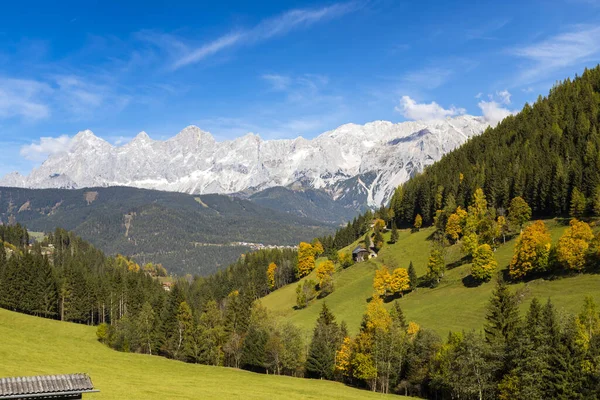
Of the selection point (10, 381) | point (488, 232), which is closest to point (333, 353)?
point (488, 232)

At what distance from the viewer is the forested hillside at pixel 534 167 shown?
4956 inches

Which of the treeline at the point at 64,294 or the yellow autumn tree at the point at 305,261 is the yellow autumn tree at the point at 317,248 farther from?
the treeline at the point at 64,294

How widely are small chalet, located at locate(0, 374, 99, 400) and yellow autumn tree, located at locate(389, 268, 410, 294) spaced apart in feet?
349

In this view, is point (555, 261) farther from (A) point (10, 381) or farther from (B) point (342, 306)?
(A) point (10, 381)

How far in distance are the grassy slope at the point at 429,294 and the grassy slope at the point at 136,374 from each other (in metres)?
30.5

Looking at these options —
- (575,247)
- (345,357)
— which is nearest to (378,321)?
(345,357)

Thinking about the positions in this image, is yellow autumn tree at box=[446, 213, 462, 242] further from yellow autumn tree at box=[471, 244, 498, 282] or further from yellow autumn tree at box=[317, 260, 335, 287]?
yellow autumn tree at box=[317, 260, 335, 287]

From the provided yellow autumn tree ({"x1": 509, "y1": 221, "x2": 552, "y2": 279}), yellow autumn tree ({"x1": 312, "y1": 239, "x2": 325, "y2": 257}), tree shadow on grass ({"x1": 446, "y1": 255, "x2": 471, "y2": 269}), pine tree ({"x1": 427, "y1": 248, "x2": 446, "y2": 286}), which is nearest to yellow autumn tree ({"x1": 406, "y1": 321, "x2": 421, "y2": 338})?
yellow autumn tree ({"x1": 509, "y1": 221, "x2": 552, "y2": 279})

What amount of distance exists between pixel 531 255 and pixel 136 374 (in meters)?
81.8

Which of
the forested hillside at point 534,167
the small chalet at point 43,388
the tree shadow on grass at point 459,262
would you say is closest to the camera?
the small chalet at point 43,388

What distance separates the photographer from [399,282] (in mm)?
119375

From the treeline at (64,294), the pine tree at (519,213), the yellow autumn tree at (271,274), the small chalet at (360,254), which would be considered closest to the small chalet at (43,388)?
the treeline at (64,294)

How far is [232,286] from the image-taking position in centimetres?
19038

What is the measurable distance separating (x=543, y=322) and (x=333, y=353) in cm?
4259
